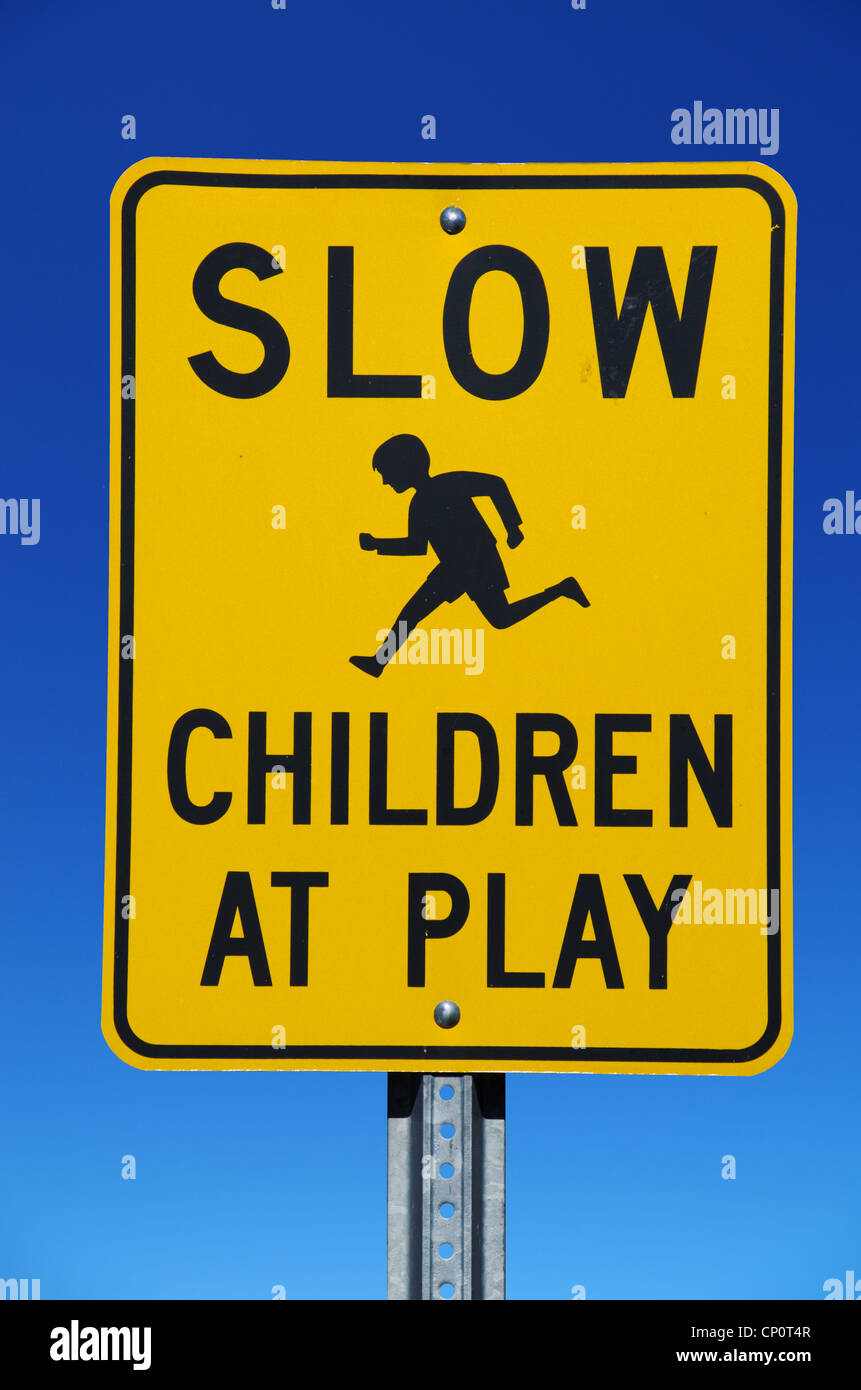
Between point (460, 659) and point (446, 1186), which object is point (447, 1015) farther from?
point (460, 659)

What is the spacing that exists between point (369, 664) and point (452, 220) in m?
0.73

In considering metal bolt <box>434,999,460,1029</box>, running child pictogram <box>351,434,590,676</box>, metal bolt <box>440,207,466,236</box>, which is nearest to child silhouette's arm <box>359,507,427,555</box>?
running child pictogram <box>351,434,590,676</box>

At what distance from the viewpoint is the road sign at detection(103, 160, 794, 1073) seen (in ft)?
5.74

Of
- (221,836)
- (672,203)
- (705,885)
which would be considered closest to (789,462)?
(672,203)

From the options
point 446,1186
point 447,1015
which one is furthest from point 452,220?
point 446,1186

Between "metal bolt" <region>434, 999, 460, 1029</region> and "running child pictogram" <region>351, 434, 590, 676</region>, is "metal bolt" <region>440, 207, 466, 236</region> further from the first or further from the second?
"metal bolt" <region>434, 999, 460, 1029</region>

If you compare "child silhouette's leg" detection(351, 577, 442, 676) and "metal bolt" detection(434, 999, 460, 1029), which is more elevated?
"child silhouette's leg" detection(351, 577, 442, 676)

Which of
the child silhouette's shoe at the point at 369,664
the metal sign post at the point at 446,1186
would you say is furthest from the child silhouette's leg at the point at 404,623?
the metal sign post at the point at 446,1186

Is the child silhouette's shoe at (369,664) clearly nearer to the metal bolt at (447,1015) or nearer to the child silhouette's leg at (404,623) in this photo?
the child silhouette's leg at (404,623)

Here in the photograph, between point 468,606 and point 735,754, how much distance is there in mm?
481

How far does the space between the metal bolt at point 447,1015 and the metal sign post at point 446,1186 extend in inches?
3.9

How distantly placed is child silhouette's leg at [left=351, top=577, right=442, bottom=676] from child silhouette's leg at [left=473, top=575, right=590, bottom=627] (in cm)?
7

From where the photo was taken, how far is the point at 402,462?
1.78m
